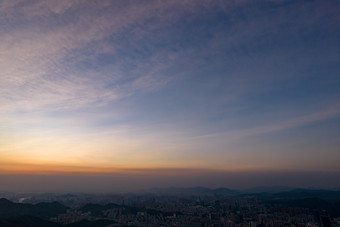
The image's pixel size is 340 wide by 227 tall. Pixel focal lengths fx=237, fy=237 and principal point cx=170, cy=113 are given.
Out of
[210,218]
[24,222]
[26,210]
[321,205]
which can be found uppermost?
[24,222]

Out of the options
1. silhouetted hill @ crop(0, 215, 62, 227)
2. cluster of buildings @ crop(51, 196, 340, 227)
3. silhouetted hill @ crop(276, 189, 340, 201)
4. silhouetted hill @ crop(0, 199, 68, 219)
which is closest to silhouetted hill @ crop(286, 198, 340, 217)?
cluster of buildings @ crop(51, 196, 340, 227)

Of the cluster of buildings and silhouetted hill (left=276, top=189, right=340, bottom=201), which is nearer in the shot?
the cluster of buildings

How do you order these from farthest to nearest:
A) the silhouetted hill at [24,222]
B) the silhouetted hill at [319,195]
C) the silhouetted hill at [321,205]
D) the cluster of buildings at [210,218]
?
1. the silhouetted hill at [319,195]
2. the silhouetted hill at [321,205]
3. the cluster of buildings at [210,218]
4. the silhouetted hill at [24,222]

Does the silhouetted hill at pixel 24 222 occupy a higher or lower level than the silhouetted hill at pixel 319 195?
higher

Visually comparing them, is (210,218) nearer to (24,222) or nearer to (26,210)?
(24,222)

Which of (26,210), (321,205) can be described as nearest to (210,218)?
(321,205)

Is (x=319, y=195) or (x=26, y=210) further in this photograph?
(x=319, y=195)

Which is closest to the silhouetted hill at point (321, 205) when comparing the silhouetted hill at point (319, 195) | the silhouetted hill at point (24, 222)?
the silhouetted hill at point (319, 195)

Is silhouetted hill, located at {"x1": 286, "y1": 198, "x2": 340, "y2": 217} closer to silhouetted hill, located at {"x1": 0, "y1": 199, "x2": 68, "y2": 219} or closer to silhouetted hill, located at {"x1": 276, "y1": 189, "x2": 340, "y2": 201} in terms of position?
silhouetted hill, located at {"x1": 276, "y1": 189, "x2": 340, "y2": 201}

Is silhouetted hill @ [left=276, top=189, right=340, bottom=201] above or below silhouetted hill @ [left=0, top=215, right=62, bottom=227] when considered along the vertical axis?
below

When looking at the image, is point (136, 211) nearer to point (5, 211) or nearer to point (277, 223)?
point (5, 211)

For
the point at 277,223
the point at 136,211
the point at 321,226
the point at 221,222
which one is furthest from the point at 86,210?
the point at 321,226

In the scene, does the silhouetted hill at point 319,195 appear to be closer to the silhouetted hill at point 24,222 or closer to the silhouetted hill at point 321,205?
the silhouetted hill at point 321,205
